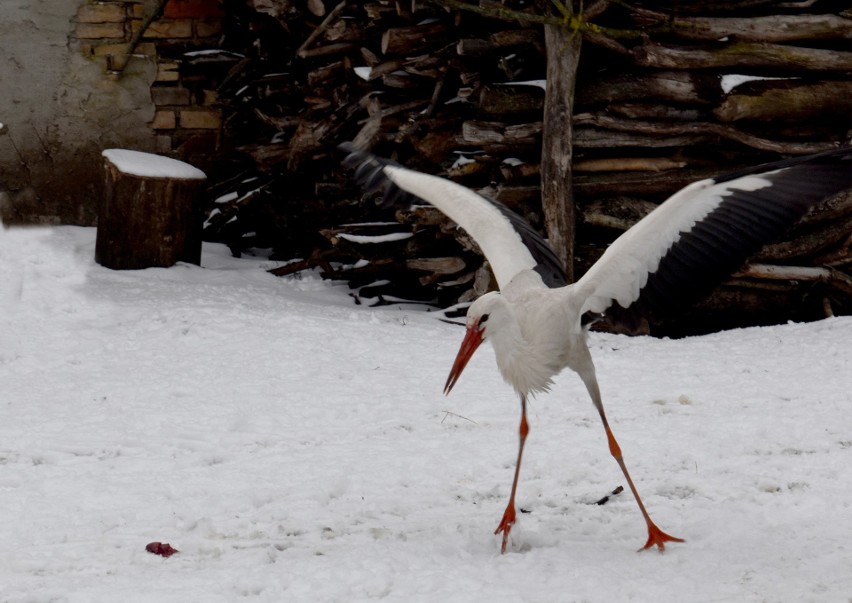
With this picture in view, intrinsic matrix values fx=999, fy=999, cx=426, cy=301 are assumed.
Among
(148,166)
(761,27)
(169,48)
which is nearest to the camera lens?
(761,27)

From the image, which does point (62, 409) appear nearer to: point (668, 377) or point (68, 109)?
point (668, 377)

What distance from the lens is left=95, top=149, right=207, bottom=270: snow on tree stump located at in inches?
306

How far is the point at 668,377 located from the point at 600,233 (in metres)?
1.68

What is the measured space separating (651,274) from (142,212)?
5010 mm

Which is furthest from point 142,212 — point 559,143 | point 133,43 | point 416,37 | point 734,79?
point 734,79

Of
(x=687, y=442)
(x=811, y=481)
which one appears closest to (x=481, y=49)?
(x=687, y=442)

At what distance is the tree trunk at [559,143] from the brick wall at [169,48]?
438cm

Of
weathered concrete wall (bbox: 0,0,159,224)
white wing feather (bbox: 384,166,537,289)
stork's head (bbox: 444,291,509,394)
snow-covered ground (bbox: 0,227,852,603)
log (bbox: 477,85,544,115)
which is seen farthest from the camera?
weathered concrete wall (bbox: 0,0,159,224)

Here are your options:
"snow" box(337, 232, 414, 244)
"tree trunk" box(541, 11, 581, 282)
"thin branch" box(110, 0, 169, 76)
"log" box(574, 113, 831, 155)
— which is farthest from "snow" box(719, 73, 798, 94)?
"thin branch" box(110, 0, 169, 76)

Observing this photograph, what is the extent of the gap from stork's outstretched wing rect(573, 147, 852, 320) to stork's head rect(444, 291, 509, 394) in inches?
13.2

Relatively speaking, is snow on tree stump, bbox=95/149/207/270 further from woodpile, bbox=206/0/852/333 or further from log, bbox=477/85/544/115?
log, bbox=477/85/544/115

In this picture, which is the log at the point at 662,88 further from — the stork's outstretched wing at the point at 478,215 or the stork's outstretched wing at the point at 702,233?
the stork's outstretched wing at the point at 702,233

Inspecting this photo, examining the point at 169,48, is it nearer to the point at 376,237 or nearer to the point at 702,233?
the point at 376,237

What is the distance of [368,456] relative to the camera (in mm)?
4812
